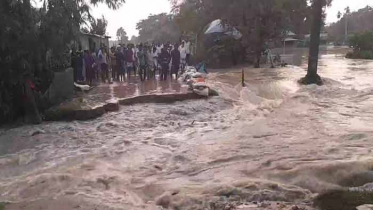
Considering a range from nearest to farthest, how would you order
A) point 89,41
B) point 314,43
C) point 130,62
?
point 130,62
point 314,43
point 89,41

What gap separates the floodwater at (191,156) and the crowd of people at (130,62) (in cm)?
419

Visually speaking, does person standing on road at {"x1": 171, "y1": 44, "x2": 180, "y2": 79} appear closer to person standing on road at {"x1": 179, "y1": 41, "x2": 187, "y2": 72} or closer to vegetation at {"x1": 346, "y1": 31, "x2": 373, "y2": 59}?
person standing on road at {"x1": 179, "y1": 41, "x2": 187, "y2": 72}

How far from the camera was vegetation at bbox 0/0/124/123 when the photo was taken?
8.81 meters

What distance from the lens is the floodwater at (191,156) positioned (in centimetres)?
577

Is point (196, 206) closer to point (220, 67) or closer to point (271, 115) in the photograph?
point (271, 115)

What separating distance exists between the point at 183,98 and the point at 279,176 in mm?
6065

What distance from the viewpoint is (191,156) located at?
770 cm

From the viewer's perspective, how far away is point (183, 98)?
12062mm

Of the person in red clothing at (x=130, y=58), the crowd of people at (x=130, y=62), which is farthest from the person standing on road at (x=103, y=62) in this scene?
the person in red clothing at (x=130, y=58)

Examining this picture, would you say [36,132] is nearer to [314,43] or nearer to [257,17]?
[314,43]

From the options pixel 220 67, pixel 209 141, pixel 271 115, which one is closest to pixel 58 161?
pixel 209 141

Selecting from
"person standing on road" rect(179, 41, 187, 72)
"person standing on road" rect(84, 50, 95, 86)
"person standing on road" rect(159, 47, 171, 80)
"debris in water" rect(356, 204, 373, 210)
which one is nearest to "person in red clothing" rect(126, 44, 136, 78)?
"person standing on road" rect(159, 47, 171, 80)

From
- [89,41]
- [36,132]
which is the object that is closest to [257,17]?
[89,41]

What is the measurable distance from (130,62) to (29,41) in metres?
7.18
